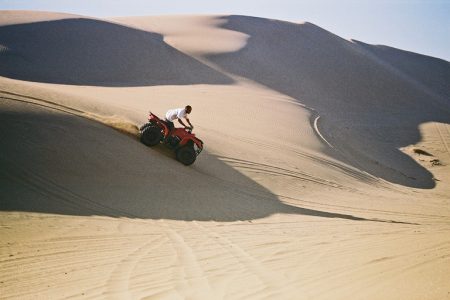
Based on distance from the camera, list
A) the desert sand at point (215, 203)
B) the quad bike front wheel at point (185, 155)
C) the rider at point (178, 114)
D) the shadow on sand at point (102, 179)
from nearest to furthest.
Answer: the desert sand at point (215, 203) → the shadow on sand at point (102, 179) → the rider at point (178, 114) → the quad bike front wheel at point (185, 155)

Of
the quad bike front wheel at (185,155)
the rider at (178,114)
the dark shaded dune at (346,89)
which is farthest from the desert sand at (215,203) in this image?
the rider at (178,114)

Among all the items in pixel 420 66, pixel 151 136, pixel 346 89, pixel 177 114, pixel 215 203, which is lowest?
pixel 215 203

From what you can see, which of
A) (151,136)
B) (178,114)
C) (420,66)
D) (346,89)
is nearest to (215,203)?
(178,114)

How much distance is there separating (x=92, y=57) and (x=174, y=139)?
24.4m

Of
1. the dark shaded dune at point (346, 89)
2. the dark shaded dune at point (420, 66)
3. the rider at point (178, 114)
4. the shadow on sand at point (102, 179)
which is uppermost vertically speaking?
the dark shaded dune at point (420, 66)

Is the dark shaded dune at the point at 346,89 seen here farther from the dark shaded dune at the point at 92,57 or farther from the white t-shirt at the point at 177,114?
the white t-shirt at the point at 177,114

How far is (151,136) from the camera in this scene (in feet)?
37.8

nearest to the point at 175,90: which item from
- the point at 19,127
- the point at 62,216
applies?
the point at 19,127

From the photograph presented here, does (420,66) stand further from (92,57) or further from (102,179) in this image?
(102,179)

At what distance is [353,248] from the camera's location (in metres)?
7.06

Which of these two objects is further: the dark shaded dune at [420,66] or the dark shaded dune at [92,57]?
the dark shaded dune at [420,66]

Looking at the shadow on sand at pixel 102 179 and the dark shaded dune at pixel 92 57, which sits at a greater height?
the dark shaded dune at pixel 92 57

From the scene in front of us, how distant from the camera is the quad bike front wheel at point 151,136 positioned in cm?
1141

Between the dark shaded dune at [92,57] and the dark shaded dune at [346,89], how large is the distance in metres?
4.77
